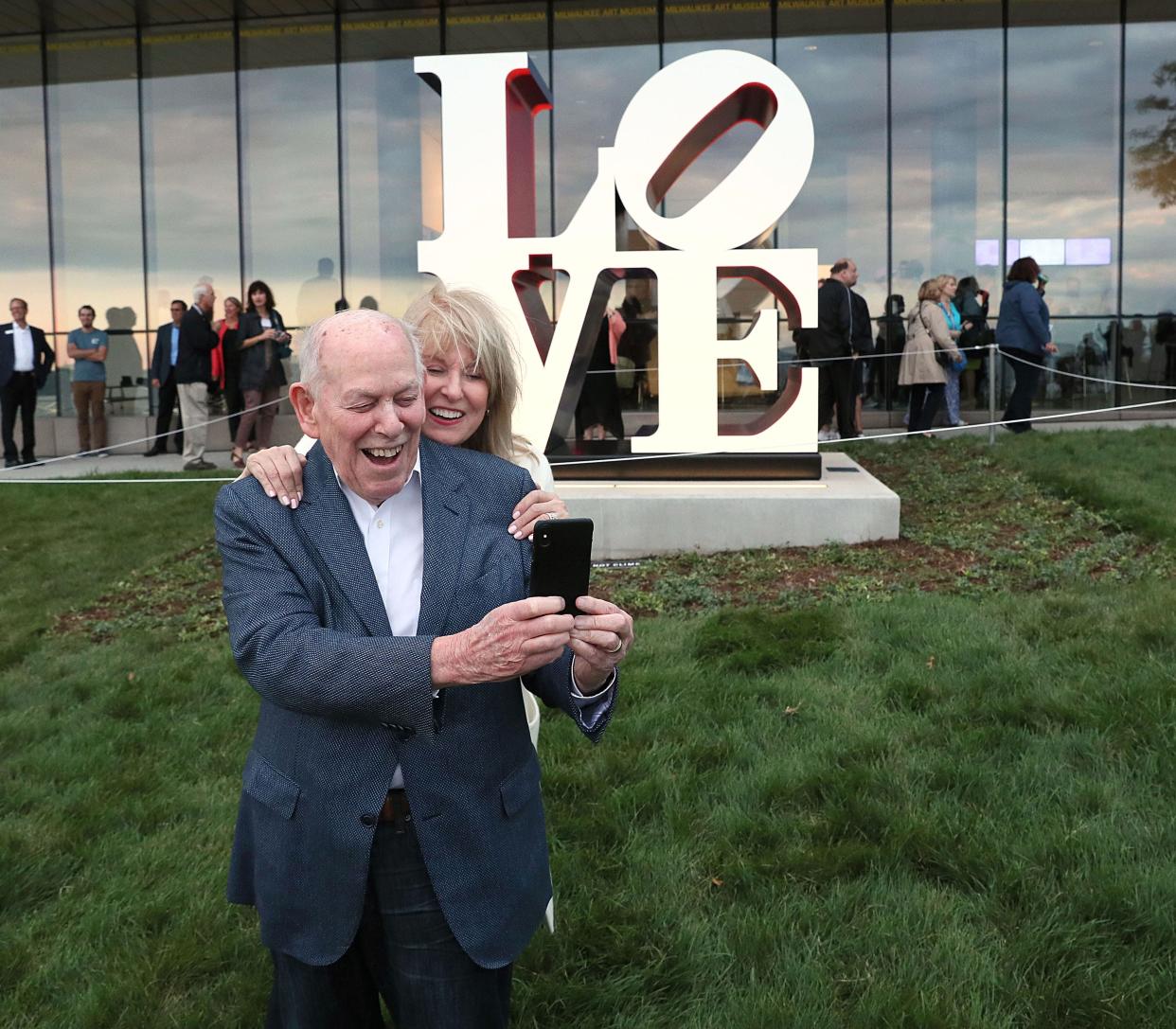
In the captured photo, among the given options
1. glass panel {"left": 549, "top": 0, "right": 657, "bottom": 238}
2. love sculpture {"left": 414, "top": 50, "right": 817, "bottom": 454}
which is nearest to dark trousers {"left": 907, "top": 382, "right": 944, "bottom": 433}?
love sculpture {"left": 414, "top": 50, "right": 817, "bottom": 454}

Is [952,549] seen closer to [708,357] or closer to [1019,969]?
[708,357]

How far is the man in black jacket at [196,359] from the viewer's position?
12477mm

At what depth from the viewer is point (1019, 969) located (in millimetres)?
3086

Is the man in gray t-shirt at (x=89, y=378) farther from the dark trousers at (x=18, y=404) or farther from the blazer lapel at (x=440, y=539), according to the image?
the blazer lapel at (x=440, y=539)

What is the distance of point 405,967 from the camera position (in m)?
2.10

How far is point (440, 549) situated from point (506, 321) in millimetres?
1124

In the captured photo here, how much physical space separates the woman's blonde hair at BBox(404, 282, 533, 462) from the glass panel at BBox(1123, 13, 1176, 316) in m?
15.3

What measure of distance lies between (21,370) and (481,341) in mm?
12345

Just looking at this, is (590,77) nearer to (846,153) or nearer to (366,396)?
(846,153)

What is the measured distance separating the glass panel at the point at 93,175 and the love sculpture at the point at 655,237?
992cm

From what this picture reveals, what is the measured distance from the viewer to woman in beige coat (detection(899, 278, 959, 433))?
12.5m

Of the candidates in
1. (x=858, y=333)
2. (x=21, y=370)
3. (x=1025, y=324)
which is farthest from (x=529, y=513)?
(x=21, y=370)

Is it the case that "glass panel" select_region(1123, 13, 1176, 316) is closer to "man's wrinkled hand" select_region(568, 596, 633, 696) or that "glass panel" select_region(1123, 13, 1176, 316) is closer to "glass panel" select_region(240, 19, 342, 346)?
"glass panel" select_region(240, 19, 342, 346)

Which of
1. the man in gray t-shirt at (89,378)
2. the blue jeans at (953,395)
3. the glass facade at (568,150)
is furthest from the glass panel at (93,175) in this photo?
the blue jeans at (953,395)
